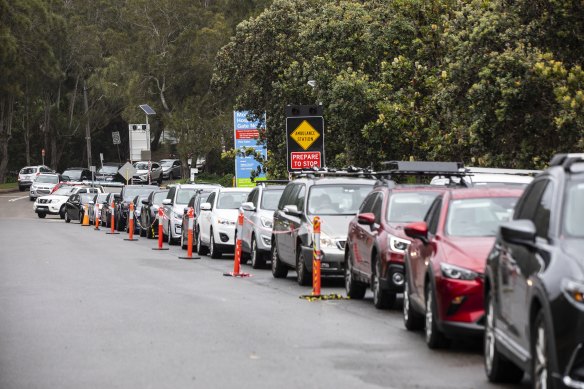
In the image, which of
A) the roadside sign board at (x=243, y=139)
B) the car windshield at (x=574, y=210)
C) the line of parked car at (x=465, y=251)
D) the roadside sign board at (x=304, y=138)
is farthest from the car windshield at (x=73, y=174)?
the car windshield at (x=574, y=210)

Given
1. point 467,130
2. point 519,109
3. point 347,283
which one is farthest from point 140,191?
point 347,283

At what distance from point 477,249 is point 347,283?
6609 millimetres

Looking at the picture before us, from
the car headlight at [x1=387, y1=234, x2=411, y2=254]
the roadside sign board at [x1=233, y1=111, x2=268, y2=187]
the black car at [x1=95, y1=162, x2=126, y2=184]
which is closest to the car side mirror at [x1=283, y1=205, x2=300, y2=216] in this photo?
the car headlight at [x1=387, y1=234, x2=411, y2=254]

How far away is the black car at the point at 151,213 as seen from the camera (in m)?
41.2

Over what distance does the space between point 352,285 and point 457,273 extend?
6.64 meters

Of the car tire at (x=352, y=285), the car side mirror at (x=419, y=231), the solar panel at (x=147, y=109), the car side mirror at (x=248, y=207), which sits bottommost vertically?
the car tire at (x=352, y=285)

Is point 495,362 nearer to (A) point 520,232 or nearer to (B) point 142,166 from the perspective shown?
(A) point 520,232

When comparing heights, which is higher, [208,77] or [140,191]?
[208,77]

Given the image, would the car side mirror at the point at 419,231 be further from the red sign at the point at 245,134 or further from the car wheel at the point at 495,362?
the red sign at the point at 245,134

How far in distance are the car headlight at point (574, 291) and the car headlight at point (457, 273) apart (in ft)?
13.8

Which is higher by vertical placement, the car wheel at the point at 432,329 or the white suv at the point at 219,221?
the car wheel at the point at 432,329

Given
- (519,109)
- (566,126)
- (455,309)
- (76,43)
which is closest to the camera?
(455,309)

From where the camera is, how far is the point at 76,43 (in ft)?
304

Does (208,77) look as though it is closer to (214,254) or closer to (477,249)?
(214,254)
